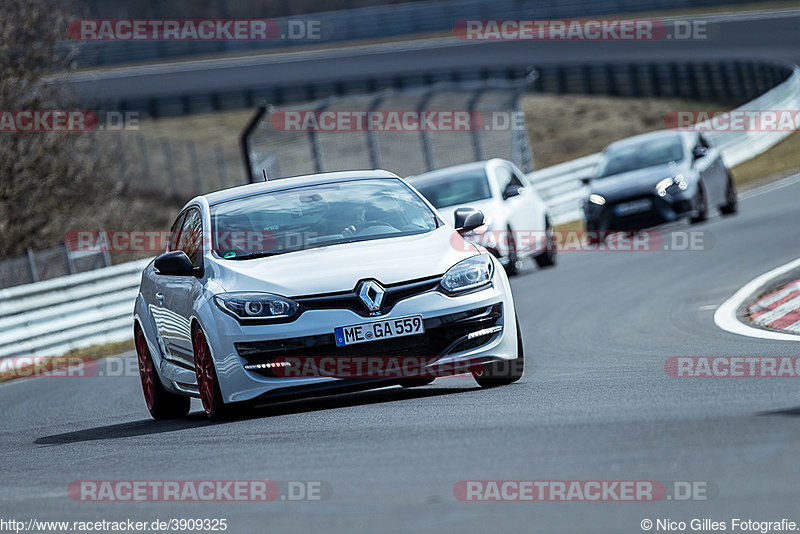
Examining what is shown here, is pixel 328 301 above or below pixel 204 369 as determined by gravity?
above

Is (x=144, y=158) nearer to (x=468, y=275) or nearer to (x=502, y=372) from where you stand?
(x=502, y=372)

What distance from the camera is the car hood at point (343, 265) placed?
8.17 metres

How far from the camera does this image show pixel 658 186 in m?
21.3

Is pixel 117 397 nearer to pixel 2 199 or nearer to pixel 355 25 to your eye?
pixel 2 199

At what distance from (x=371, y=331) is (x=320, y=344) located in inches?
11.7

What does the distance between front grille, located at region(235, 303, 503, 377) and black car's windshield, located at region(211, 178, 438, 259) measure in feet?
2.80

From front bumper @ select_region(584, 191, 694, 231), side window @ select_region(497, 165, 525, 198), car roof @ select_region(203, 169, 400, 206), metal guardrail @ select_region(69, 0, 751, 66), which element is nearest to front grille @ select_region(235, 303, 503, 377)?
car roof @ select_region(203, 169, 400, 206)

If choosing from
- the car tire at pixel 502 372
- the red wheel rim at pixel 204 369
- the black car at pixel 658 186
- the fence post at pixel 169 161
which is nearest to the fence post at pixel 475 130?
the black car at pixel 658 186

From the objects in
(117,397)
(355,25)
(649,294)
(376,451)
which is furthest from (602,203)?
(355,25)

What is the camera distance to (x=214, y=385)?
329 inches

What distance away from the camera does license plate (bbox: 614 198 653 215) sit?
842 inches

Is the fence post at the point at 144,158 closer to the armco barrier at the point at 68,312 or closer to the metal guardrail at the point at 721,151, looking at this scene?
the metal guardrail at the point at 721,151

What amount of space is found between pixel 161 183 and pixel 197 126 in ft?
37.5

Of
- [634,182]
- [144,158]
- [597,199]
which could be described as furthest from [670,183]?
[144,158]
